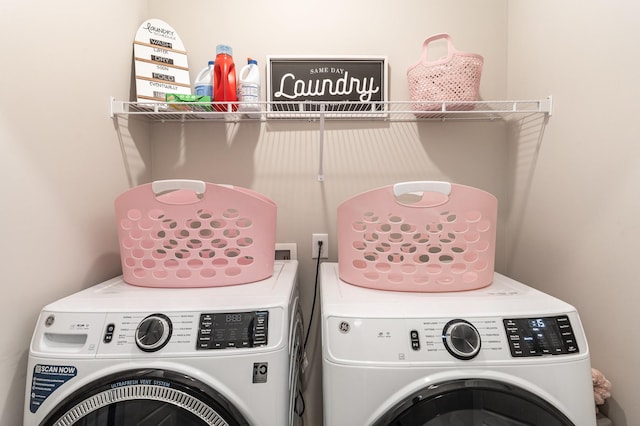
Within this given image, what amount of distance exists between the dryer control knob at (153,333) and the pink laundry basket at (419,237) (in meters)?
0.56

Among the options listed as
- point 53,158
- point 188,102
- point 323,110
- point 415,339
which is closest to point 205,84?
point 188,102

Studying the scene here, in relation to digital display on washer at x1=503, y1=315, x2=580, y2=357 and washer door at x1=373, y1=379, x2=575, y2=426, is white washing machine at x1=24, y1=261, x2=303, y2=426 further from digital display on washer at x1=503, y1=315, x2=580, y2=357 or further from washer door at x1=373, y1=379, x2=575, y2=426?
digital display on washer at x1=503, y1=315, x2=580, y2=357

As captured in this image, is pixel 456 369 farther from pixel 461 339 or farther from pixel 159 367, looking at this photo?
pixel 159 367

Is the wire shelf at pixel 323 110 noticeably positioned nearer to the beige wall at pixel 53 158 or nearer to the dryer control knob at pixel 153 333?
the beige wall at pixel 53 158

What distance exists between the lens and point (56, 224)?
1081 mm

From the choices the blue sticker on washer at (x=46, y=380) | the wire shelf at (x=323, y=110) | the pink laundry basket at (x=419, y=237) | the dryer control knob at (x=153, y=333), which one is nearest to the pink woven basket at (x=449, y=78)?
the wire shelf at (x=323, y=110)

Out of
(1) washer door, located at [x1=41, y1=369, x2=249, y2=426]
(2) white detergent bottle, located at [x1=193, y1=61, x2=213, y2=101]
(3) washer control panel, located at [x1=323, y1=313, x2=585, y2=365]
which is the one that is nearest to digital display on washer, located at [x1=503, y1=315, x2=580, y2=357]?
(3) washer control panel, located at [x1=323, y1=313, x2=585, y2=365]

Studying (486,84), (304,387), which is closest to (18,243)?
(304,387)

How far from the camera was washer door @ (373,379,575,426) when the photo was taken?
80cm

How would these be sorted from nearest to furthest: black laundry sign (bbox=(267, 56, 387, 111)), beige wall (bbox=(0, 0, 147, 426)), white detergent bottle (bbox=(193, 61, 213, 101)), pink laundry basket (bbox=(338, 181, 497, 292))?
beige wall (bbox=(0, 0, 147, 426)), pink laundry basket (bbox=(338, 181, 497, 292)), white detergent bottle (bbox=(193, 61, 213, 101)), black laundry sign (bbox=(267, 56, 387, 111))

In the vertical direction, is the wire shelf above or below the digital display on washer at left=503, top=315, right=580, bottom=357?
above

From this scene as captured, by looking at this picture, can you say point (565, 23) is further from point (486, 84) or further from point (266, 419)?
point (266, 419)

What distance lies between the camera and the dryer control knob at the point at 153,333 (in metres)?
0.83

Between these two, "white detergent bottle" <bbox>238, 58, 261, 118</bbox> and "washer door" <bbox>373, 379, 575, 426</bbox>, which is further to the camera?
"white detergent bottle" <bbox>238, 58, 261, 118</bbox>
